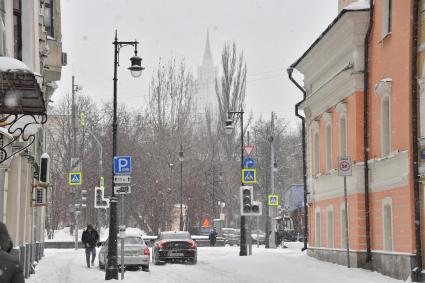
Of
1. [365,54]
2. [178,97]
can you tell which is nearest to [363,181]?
[365,54]

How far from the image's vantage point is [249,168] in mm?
36938

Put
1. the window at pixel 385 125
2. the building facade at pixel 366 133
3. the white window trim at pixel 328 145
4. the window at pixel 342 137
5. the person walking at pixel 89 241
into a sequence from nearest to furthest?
the building facade at pixel 366 133 < the window at pixel 385 125 < the window at pixel 342 137 < the person walking at pixel 89 241 < the white window trim at pixel 328 145

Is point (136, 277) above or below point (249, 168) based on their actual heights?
below

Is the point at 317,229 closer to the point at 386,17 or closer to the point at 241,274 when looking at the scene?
the point at 241,274

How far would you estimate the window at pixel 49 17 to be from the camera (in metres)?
29.9

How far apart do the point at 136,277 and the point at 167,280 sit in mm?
1667

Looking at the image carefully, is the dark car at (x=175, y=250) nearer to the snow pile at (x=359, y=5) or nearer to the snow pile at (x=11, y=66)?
the snow pile at (x=359, y=5)

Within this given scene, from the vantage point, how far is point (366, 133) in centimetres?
2639

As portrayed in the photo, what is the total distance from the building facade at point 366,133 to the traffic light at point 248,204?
236 centimetres

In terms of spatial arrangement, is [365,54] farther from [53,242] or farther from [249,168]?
[53,242]

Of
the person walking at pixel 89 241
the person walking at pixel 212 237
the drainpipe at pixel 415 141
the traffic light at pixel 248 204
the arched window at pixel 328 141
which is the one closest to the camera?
the drainpipe at pixel 415 141

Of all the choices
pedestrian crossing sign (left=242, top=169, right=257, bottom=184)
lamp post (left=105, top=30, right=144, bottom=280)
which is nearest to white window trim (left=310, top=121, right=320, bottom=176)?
pedestrian crossing sign (left=242, top=169, right=257, bottom=184)

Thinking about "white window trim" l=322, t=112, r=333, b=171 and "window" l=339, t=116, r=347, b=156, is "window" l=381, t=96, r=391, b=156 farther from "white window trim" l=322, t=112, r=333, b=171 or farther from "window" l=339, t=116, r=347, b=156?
"white window trim" l=322, t=112, r=333, b=171

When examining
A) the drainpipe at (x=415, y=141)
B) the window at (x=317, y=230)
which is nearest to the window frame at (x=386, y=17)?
the drainpipe at (x=415, y=141)
